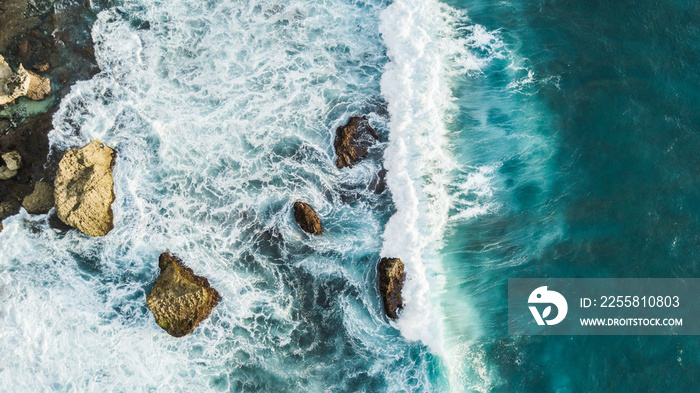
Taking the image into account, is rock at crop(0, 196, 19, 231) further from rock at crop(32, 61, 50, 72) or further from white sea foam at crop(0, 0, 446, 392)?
rock at crop(32, 61, 50, 72)

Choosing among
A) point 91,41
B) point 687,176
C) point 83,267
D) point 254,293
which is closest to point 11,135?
point 91,41

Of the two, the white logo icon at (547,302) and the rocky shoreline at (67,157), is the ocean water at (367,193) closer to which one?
the rocky shoreline at (67,157)

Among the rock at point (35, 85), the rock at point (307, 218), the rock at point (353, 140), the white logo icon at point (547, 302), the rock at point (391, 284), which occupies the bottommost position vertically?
the white logo icon at point (547, 302)

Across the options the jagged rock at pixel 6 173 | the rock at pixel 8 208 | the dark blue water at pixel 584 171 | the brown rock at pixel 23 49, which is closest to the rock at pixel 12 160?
the jagged rock at pixel 6 173

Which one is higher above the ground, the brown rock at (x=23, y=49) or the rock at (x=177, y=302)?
the brown rock at (x=23, y=49)

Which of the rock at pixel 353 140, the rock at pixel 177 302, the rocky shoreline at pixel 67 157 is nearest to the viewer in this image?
the rock at pixel 177 302

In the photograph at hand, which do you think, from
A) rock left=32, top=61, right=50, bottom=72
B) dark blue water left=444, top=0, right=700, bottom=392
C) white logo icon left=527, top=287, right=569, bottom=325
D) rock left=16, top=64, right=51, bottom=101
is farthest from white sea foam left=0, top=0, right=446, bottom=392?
white logo icon left=527, top=287, right=569, bottom=325

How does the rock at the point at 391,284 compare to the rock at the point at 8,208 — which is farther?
the rock at the point at 8,208
